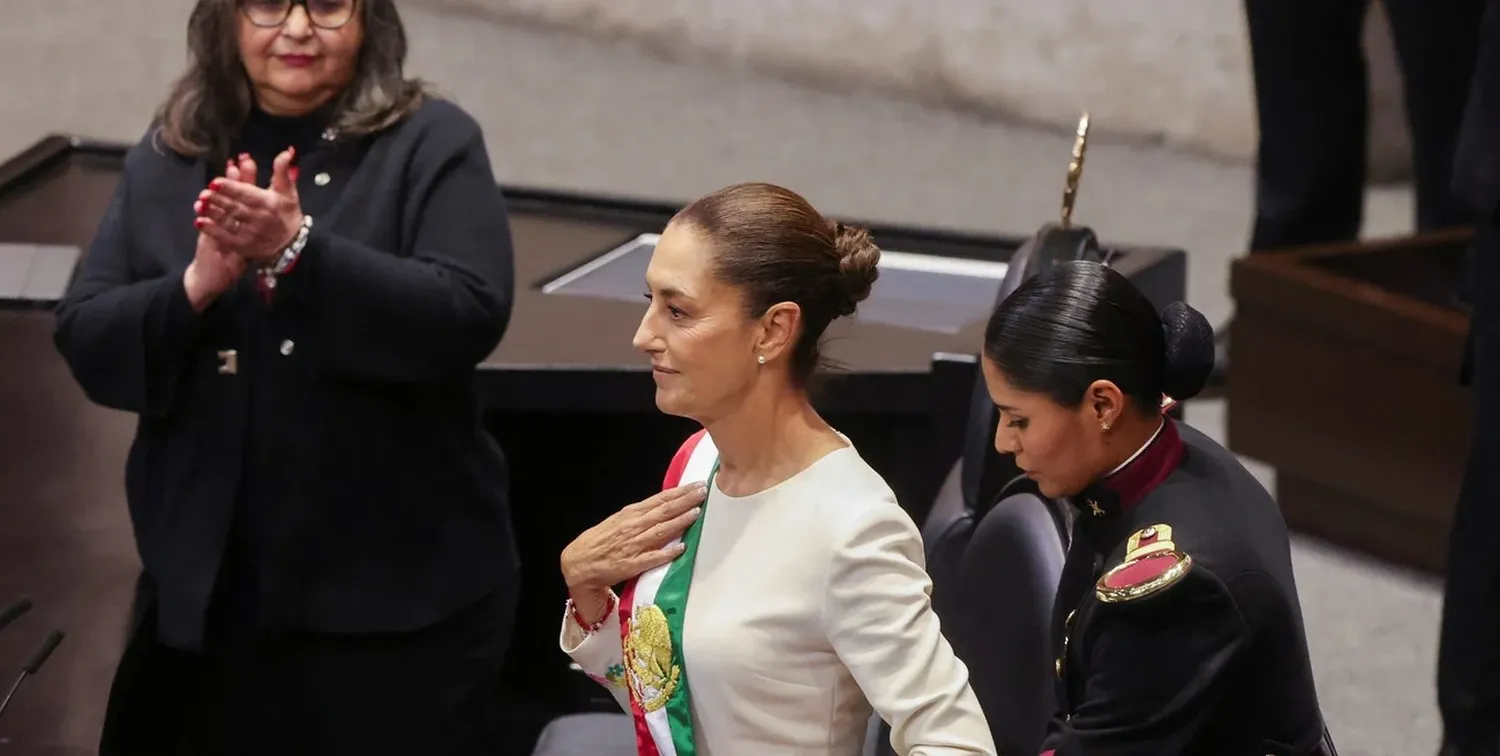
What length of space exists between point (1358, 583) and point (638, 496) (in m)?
1.47

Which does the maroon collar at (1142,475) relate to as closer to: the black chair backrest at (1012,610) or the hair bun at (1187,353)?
the hair bun at (1187,353)

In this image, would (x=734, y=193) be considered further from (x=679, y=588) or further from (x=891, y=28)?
(x=891, y=28)

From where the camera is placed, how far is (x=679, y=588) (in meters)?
1.59

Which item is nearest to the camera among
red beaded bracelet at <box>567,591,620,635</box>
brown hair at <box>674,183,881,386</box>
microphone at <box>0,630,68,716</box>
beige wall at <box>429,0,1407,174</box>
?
brown hair at <box>674,183,881,386</box>

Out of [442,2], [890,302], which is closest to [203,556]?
[890,302]

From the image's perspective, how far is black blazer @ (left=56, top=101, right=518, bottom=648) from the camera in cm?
217

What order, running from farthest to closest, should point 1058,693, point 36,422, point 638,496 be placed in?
1. point 638,496
2. point 36,422
3. point 1058,693

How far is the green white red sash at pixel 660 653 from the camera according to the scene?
158cm

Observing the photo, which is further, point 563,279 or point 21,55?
point 21,55

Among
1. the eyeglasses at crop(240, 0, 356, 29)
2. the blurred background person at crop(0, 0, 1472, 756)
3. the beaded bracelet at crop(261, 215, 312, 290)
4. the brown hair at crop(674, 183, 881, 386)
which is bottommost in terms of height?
the blurred background person at crop(0, 0, 1472, 756)

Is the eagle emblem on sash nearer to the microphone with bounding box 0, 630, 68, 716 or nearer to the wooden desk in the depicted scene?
the microphone with bounding box 0, 630, 68, 716

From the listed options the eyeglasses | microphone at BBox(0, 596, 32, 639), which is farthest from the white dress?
the eyeglasses

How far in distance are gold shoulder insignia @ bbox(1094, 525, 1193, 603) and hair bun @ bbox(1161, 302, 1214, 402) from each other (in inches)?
4.3

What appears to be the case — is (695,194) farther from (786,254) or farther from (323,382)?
(786,254)
